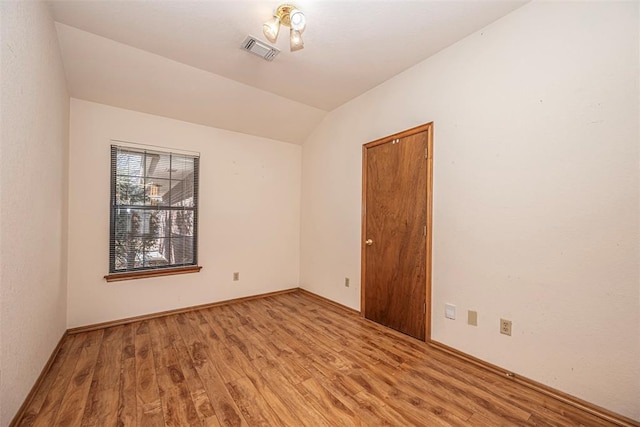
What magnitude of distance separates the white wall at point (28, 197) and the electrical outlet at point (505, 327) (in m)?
3.06

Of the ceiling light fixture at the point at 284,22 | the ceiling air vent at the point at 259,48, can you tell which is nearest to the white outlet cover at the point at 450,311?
the ceiling light fixture at the point at 284,22

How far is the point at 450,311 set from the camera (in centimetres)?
231

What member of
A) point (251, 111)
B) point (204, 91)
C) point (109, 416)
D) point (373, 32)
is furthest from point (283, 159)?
point (109, 416)

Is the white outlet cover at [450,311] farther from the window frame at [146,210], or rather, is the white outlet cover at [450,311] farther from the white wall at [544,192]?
the window frame at [146,210]

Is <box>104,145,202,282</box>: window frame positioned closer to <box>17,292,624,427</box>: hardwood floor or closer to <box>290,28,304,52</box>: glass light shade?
<box>17,292,624,427</box>: hardwood floor

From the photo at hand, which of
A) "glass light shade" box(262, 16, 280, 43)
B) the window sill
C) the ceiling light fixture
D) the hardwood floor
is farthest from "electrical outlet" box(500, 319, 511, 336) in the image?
the window sill

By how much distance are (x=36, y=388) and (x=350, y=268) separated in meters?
2.85

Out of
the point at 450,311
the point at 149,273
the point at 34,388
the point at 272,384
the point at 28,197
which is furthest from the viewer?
the point at 149,273

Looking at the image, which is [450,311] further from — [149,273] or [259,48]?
[149,273]

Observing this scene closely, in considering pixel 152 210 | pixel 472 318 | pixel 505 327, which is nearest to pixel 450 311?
pixel 472 318

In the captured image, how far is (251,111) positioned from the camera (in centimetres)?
344

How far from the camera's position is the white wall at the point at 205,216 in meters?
2.73

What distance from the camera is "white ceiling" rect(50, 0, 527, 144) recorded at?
195 cm

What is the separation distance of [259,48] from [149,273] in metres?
2.72
